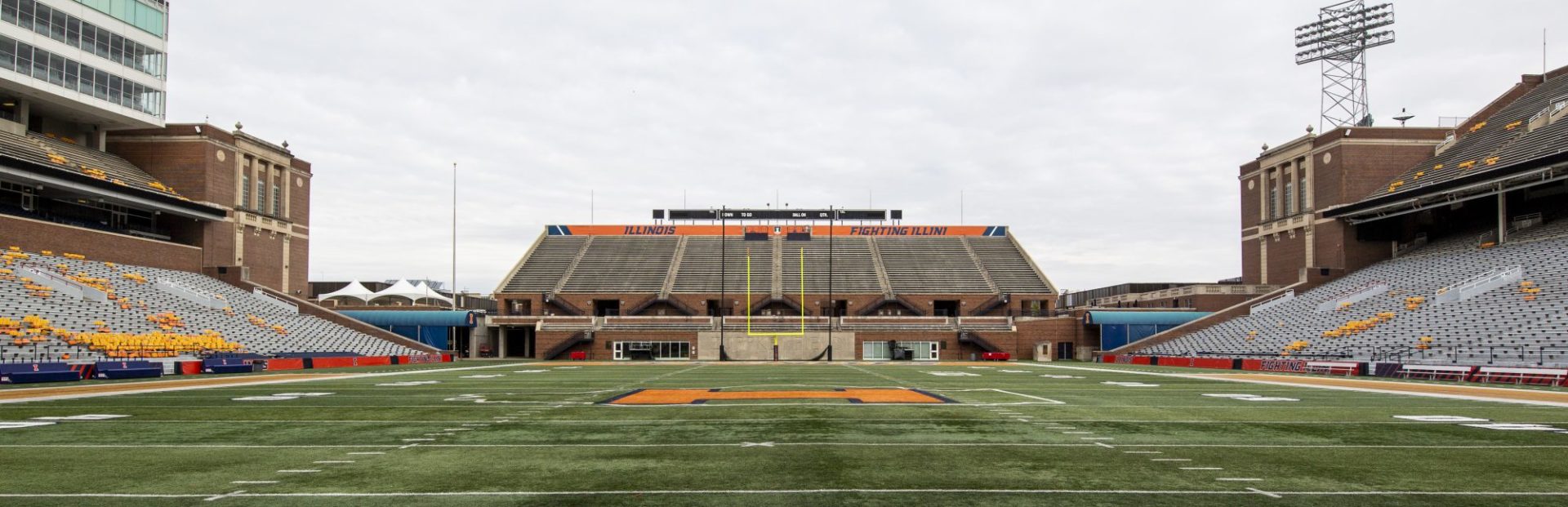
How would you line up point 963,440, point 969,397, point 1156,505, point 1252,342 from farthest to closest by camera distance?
point 1252,342
point 969,397
point 963,440
point 1156,505

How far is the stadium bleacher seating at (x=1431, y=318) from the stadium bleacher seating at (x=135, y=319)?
46.9 m

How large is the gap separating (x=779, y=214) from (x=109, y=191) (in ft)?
173

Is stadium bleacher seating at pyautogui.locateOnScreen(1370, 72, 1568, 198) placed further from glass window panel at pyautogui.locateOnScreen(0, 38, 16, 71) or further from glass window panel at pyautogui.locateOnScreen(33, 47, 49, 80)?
glass window panel at pyautogui.locateOnScreen(0, 38, 16, 71)

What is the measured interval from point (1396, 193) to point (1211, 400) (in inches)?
1578

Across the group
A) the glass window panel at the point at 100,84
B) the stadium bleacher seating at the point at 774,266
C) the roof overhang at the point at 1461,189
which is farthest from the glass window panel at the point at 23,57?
the roof overhang at the point at 1461,189

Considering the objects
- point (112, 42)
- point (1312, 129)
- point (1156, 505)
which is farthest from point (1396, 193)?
point (112, 42)

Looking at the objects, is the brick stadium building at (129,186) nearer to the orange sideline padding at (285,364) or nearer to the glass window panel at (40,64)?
the glass window panel at (40,64)

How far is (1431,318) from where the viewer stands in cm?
4062

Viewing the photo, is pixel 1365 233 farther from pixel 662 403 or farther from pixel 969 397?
pixel 662 403

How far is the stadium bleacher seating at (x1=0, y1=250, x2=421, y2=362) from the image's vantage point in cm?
3650

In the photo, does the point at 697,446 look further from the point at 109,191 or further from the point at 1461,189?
the point at 1461,189

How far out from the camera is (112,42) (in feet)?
169

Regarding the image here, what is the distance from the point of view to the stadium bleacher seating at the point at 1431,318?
112ft

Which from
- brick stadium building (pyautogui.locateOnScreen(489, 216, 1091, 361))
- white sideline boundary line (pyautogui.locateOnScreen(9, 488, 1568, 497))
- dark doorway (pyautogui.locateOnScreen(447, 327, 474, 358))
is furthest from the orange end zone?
dark doorway (pyautogui.locateOnScreen(447, 327, 474, 358))
